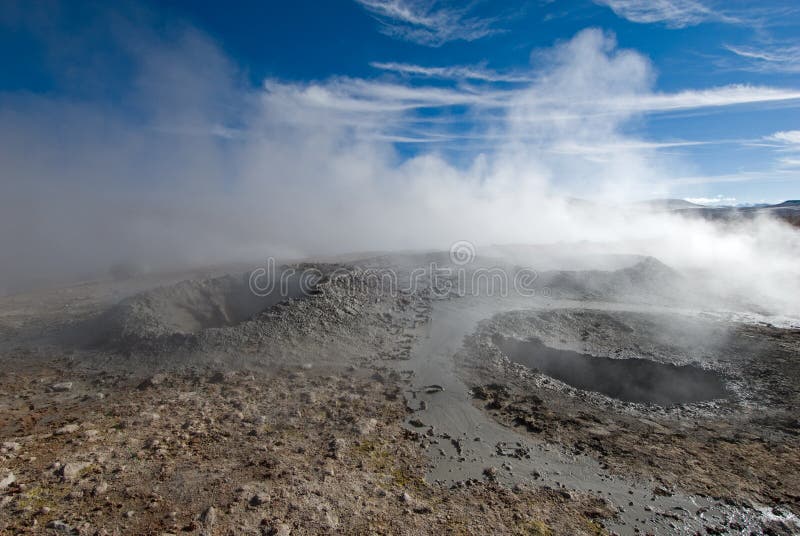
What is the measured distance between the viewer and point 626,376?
28.1 feet

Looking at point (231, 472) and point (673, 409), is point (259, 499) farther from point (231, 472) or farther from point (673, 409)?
point (673, 409)

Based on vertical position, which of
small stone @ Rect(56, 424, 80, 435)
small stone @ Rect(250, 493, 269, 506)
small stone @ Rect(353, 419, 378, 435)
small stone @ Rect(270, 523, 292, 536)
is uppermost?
small stone @ Rect(56, 424, 80, 435)

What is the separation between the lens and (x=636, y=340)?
9.94 meters

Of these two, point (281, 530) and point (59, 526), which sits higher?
point (59, 526)

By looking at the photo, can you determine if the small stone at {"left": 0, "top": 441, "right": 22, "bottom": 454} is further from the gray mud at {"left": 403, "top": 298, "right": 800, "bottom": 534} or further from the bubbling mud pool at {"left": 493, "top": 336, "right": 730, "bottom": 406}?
the bubbling mud pool at {"left": 493, "top": 336, "right": 730, "bottom": 406}

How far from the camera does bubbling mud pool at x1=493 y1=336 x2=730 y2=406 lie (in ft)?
25.7

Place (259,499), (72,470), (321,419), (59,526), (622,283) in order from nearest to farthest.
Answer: (59,526)
(259,499)
(72,470)
(321,419)
(622,283)

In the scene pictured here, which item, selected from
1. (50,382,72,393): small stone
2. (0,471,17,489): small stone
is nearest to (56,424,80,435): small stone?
(0,471,17,489): small stone

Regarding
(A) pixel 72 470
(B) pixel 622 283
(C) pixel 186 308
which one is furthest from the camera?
(B) pixel 622 283

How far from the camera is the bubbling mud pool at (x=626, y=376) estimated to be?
7.82 metres

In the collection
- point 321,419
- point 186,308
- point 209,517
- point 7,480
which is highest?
point 186,308

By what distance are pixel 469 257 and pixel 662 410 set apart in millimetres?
12069

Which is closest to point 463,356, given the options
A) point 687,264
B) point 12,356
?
point 12,356

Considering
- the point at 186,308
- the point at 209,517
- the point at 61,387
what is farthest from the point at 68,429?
the point at 186,308
